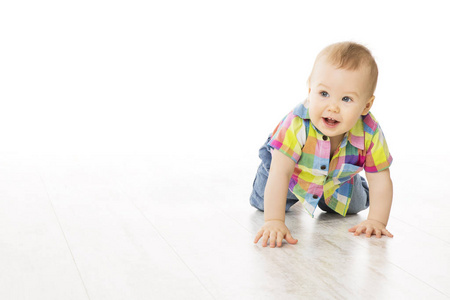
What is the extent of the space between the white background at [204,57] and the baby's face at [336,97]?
1.83 meters

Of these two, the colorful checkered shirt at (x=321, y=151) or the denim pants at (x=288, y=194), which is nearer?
the colorful checkered shirt at (x=321, y=151)

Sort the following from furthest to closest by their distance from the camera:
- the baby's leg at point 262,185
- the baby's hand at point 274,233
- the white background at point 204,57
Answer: the white background at point 204,57
the baby's leg at point 262,185
the baby's hand at point 274,233

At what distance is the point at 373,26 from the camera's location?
4.39 m

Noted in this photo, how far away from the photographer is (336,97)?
138cm

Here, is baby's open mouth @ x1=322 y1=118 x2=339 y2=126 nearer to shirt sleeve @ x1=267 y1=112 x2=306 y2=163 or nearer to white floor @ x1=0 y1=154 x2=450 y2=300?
shirt sleeve @ x1=267 y1=112 x2=306 y2=163

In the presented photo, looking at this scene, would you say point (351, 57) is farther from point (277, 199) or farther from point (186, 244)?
point (186, 244)

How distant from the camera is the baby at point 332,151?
4.51ft

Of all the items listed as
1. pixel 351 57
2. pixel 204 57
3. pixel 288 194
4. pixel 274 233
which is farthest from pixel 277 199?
pixel 204 57

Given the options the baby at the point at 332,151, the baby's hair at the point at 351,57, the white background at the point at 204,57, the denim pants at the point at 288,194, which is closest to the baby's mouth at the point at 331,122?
the baby at the point at 332,151

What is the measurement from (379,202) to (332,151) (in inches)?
6.6

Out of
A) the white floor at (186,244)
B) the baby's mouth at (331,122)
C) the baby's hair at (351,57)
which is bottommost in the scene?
the white floor at (186,244)

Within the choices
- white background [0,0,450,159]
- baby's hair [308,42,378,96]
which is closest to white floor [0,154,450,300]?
baby's hair [308,42,378,96]

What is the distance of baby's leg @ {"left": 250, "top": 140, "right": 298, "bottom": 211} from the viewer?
5.32 feet

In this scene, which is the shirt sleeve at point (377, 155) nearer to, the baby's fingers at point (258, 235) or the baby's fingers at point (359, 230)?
the baby's fingers at point (359, 230)
